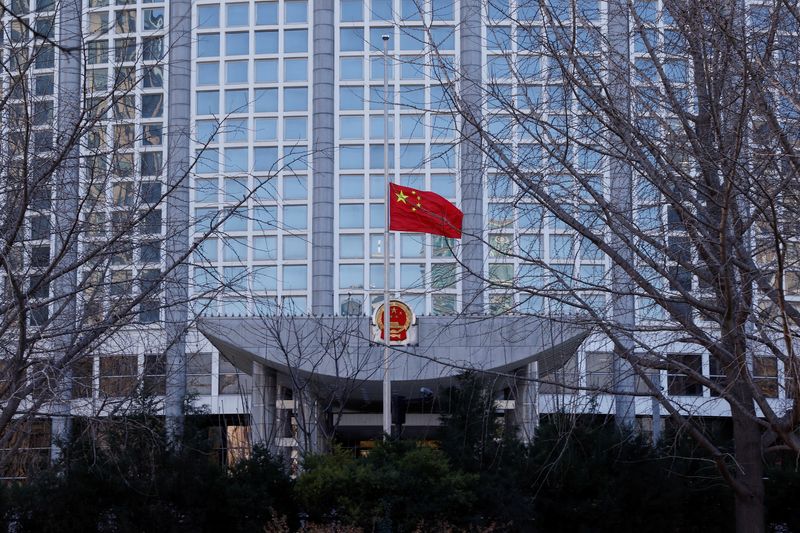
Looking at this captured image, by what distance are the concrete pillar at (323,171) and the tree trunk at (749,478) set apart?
25.4 metres

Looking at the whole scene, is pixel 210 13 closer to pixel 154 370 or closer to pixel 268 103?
pixel 268 103

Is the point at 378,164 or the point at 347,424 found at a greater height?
the point at 378,164

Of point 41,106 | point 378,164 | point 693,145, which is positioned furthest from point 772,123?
point 378,164

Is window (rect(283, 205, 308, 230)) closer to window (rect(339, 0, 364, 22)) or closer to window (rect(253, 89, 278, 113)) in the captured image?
window (rect(253, 89, 278, 113))

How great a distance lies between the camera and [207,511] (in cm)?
1577

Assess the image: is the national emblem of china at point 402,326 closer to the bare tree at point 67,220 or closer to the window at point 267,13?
the bare tree at point 67,220

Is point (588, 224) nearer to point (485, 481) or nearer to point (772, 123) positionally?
point (772, 123)

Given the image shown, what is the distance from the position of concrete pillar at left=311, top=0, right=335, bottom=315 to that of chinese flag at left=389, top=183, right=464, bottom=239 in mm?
17144

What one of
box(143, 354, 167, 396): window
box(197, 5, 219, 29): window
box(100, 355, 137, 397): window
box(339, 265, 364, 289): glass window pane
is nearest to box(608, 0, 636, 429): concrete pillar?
box(143, 354, 167, 396): window

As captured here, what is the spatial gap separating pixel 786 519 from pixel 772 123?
1115 cm

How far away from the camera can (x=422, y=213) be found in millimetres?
12578

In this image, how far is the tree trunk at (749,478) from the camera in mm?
11828

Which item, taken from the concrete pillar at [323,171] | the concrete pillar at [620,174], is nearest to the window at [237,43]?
the concrete pillar at [323,171]

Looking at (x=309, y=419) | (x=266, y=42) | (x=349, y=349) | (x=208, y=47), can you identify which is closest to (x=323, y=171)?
(x=266, y=42)
